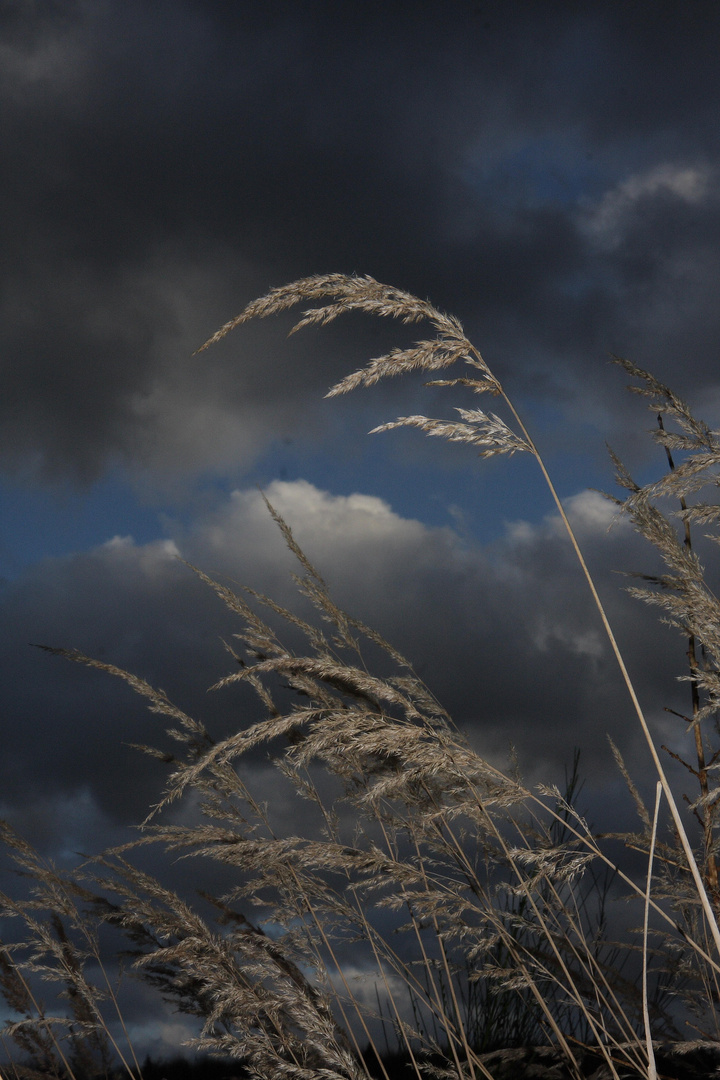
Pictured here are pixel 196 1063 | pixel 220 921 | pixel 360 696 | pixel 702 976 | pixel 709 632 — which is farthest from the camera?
pixel 196 1063

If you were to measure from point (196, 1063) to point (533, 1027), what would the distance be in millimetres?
2414

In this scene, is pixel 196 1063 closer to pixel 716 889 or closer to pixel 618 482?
pixel 716 889

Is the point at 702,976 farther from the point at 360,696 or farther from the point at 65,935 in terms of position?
the point at 65,935

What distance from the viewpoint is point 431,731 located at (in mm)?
2002

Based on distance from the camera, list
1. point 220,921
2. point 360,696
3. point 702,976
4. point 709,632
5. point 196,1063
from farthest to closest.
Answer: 1. point 196,1063
2. point 220,921
3. point 360,696
4. point 702,976
5. point 709,632

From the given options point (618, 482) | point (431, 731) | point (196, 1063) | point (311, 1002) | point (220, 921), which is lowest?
point (196, 1063)

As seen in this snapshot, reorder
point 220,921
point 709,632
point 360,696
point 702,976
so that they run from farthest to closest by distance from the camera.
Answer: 1. point 220,921
2. point 360,696
3. point 702,976
4. point 709,632

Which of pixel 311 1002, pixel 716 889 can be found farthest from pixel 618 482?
pixel 311 1002

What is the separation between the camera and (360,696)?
7.76 ft

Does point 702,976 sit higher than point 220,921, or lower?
lower

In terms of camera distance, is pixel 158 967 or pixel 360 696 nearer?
pixel 360 696

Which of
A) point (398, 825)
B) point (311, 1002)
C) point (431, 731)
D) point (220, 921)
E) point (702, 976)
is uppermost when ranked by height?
point (431, 731)

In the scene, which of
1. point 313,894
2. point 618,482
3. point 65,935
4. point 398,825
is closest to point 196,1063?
point 65,935

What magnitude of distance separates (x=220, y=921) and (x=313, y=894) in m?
0.41
